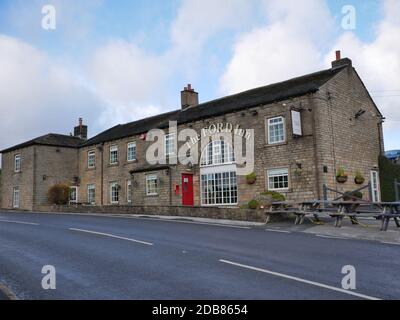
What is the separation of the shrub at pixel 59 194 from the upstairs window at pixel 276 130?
18.0 meters

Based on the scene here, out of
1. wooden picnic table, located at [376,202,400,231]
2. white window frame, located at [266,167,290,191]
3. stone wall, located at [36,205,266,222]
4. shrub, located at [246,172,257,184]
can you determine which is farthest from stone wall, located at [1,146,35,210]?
wooden picnic table, located at [376,202,400,231]

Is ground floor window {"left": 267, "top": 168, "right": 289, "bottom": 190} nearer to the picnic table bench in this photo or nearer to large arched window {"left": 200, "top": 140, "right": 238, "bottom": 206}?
large arched window {"left": 200, "top": 140, "right": 238, "bottom": 206}

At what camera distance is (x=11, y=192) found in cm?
4000

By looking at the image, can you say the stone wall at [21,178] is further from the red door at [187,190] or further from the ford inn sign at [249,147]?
the red door at [187,190]

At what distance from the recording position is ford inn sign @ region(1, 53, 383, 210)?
22.4 m

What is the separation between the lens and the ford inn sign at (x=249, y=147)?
73.4 ft

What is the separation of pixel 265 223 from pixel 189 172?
10.3 metres

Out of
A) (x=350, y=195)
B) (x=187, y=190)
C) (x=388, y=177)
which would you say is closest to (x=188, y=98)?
(x=187, y=190)

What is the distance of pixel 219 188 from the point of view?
26.0m

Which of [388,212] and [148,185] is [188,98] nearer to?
[148,185]

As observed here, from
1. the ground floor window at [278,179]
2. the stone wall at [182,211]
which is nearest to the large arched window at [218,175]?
the ground floor window at [278,179]

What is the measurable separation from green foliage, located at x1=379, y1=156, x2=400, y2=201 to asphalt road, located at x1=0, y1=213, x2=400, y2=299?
44.5 ft
